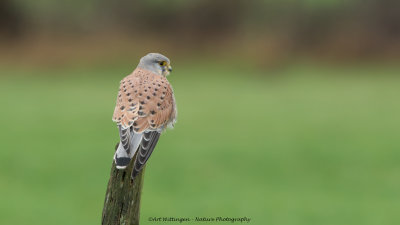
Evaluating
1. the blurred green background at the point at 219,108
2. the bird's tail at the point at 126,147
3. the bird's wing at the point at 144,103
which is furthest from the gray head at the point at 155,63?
the blurred green background at the point at 219,108

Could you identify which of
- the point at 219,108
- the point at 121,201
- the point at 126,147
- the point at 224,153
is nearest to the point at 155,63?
the point at 126,147

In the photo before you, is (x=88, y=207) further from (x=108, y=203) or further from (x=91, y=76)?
(x=91, y=76)

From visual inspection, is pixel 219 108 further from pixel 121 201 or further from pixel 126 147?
pixel 121 201

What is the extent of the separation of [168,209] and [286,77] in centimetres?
2228

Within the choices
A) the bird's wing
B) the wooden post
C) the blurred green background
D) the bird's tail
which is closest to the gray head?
the bird's wing

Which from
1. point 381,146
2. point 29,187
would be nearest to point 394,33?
point 381,146

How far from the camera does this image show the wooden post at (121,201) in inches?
185

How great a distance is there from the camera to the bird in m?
5.00

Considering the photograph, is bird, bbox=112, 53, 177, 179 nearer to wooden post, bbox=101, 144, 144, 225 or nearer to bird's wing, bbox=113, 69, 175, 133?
bird's wing, bbox=113, 69, 175, 133

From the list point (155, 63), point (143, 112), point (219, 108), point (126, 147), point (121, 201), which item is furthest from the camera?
point (219, 108)

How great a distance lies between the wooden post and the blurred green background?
28.3 ft

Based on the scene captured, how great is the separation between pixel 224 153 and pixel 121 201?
14668 millimetres

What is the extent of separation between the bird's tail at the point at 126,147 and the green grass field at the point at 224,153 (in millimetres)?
8261

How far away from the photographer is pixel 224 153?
19312 millimetres
